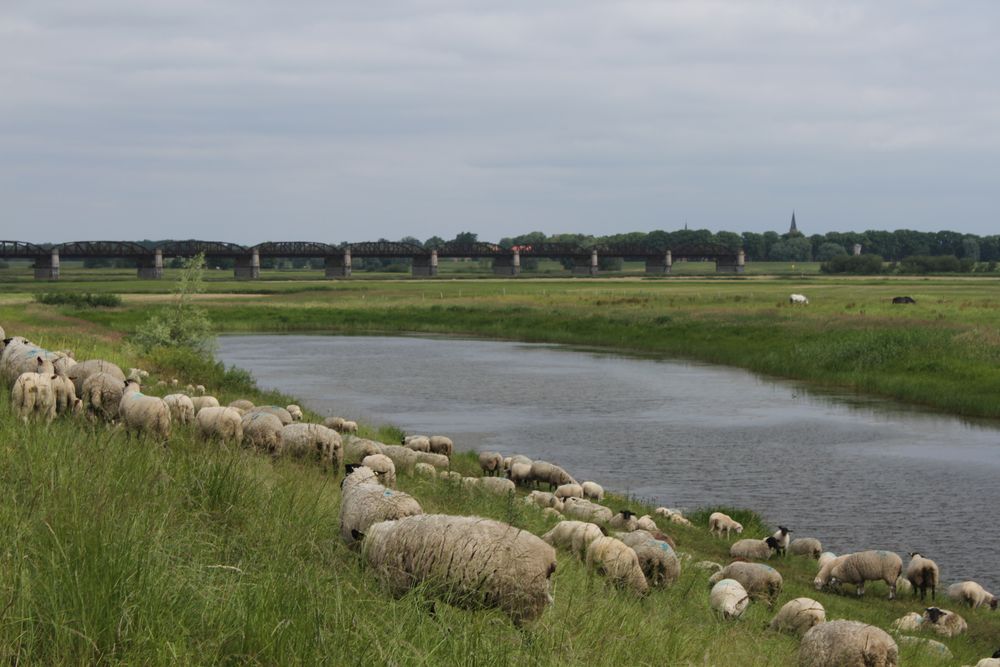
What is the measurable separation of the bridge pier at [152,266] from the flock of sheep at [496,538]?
15791 centimetres

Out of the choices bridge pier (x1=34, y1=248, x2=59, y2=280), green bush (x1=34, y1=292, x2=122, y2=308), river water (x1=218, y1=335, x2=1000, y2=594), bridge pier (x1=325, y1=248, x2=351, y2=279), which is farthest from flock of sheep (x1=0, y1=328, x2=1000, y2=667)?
bridge pier (x1=325, y1=248, x2=351, y2=279)

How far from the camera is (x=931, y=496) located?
80.0 feet

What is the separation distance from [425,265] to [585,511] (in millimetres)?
177871

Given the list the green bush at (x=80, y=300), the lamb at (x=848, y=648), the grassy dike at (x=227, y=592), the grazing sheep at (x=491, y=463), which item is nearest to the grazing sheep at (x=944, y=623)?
the grassy dike at (x=227, y=592)

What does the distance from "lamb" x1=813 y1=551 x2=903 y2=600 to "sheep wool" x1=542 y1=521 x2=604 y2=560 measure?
469 centimetres

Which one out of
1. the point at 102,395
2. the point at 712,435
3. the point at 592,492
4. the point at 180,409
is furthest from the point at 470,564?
the point at 712,435

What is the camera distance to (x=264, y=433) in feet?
55.6

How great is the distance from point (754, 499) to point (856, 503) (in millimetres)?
2196

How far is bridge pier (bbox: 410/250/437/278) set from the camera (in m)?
191

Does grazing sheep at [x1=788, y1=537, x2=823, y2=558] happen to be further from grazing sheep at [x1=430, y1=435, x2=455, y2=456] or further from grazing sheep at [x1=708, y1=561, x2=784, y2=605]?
grazing sheep at [x1=430, y1=435, x2=455, y2=456]

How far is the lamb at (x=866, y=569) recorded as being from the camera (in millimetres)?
16766

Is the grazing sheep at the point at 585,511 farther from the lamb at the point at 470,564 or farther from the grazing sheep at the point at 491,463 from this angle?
the lamb at the point at 470,564

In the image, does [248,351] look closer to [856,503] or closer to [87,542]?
[856,503]

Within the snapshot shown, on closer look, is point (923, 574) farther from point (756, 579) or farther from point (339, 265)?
point (339, 265)
